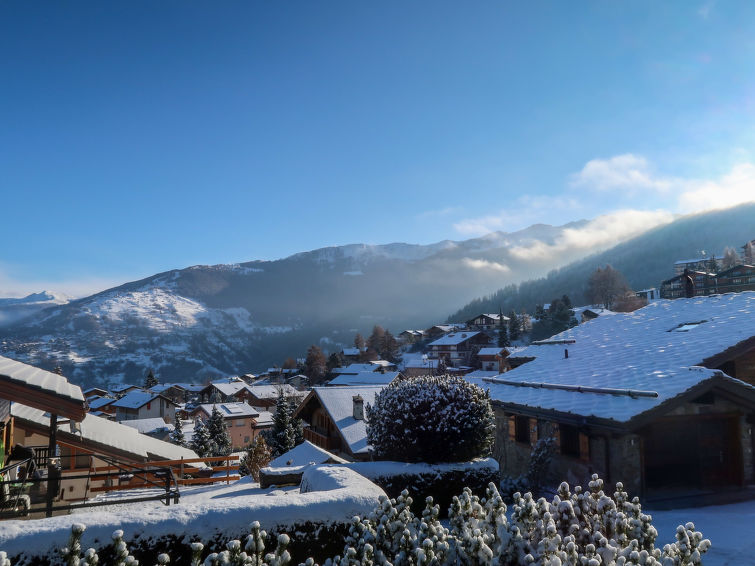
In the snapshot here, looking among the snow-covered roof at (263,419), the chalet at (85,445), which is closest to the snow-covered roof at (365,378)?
the snow-covered roof at (263,419)

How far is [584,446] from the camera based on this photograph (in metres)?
12.6

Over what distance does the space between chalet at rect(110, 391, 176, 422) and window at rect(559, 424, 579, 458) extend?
6587cm

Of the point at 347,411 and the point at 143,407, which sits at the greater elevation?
the point at 347,411

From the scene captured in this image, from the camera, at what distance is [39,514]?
798 centimetres

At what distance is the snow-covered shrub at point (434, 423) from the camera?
11.5 meters

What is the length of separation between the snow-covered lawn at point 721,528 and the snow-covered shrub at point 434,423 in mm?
4169

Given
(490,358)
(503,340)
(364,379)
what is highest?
(503,340)

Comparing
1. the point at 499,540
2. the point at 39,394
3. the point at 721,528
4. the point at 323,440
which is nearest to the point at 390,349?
the point at 323,440

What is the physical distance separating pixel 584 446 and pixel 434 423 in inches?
178

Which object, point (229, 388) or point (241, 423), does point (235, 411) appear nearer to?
point (241, 423)

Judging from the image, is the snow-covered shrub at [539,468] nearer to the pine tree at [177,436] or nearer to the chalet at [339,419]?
the chalet at [339,419]

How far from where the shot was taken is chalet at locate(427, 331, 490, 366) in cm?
8581

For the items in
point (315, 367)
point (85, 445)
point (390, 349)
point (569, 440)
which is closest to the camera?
point (85, 445)

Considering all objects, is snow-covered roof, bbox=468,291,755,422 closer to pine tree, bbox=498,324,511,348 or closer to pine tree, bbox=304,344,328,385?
pine tree, bbox=498,324,511,348
